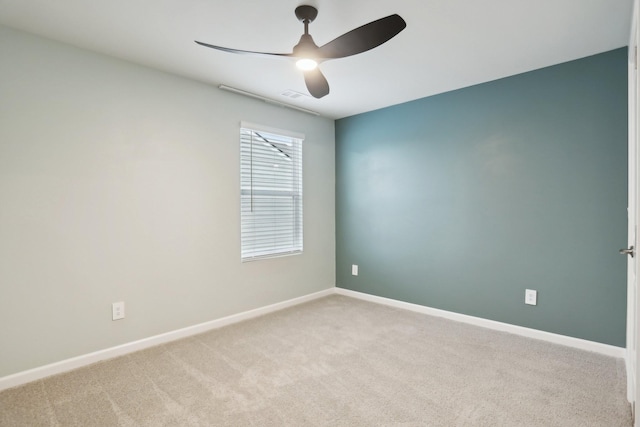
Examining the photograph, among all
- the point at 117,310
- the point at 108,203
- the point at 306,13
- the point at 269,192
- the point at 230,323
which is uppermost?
the point at 306,13

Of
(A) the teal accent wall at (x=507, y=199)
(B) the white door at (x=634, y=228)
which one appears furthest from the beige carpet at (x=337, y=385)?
(A) the teal accent wall at (x=507, y=199)

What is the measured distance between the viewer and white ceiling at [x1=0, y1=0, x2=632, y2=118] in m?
1.92

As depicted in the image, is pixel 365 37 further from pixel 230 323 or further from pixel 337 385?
pixel 230 323

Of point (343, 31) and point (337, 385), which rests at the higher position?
point (343, 31)

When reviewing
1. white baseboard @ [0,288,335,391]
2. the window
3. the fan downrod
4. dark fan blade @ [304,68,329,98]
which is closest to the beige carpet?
white baseboard @ [0,288,335,391]

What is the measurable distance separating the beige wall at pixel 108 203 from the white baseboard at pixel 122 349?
0.15 ft

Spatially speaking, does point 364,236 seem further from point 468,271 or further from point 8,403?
point 8,403

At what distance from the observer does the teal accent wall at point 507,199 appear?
2518 mm

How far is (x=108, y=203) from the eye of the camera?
8.23 ft

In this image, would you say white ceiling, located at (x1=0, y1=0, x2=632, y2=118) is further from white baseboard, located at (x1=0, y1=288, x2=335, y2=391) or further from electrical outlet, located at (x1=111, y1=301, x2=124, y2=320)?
white baseboard, located at (x1=0, y1=288, x2=335, y2=391)

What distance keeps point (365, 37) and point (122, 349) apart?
275cm

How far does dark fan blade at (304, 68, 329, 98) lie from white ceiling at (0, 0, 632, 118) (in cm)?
32

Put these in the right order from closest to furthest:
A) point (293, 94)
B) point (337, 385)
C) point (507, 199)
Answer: point (337, 385) → point (507, 199) → point (293, 94)

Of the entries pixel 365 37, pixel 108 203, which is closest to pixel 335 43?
pixel 365 37
